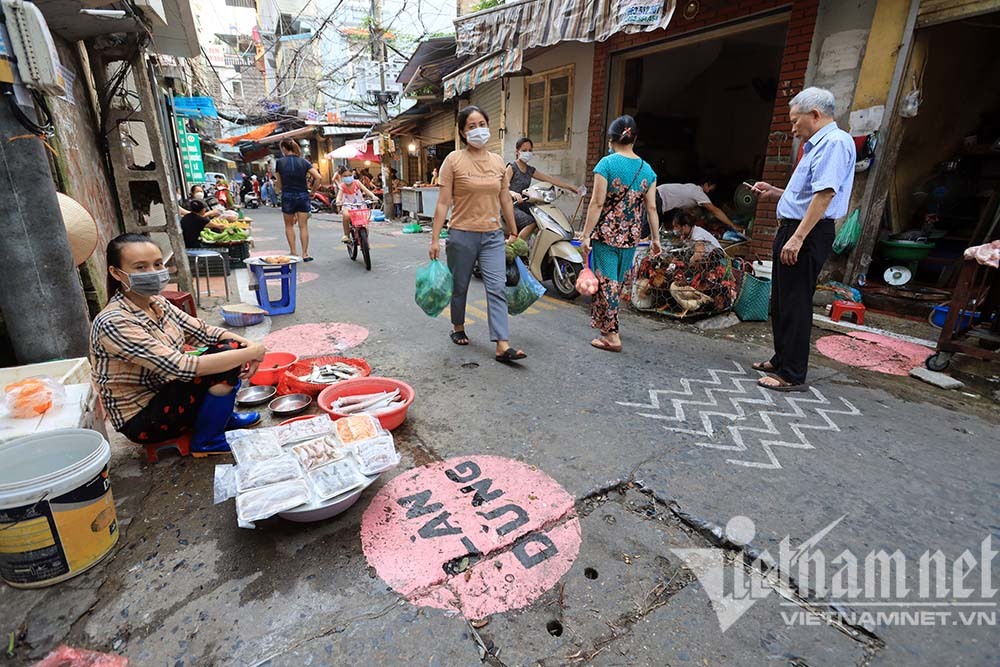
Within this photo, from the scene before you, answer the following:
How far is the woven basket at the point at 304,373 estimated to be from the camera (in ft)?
10.7

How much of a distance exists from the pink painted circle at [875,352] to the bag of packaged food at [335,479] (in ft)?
13.8

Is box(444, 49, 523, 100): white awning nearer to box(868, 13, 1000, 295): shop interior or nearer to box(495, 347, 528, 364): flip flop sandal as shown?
box(868, 13, 1000, 295): shop interior

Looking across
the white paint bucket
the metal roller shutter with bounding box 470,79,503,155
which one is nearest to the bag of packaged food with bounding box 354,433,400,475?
the white paint bucket

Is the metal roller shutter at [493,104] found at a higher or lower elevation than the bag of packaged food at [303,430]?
higher

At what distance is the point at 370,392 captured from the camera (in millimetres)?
3152

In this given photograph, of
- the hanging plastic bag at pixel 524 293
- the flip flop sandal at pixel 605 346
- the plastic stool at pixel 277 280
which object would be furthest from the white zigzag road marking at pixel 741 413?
the plastic stool at pixel 277 280

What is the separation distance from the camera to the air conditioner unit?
7.85ft

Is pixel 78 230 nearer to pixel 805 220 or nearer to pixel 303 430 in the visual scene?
pixel 303 430

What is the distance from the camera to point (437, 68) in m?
12.1

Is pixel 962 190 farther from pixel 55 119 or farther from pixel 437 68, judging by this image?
pixel 437 68

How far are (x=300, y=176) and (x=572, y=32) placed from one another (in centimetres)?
471

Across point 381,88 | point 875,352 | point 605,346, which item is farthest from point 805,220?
point 381,88

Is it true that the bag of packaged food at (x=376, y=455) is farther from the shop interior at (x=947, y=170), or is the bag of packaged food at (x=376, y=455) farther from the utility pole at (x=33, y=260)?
the shop interior at (x=947, y=170)

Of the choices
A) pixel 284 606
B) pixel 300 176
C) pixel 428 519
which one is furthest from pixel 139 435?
pixel 300 176
